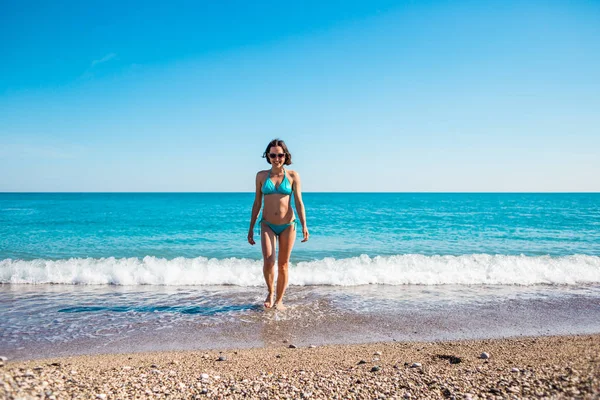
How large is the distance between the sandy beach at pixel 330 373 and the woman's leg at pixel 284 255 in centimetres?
155

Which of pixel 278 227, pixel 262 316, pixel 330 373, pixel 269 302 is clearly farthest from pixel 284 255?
pixel 330 373

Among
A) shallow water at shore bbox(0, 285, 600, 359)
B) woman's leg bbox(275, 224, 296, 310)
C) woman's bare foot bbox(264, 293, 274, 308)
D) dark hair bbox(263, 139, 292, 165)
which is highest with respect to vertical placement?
dark hair bbox(263, 139, 292, 165)

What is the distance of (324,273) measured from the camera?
8.95 m

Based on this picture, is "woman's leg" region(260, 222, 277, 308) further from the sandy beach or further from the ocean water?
the sandy beach

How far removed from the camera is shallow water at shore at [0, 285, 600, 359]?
5074mm

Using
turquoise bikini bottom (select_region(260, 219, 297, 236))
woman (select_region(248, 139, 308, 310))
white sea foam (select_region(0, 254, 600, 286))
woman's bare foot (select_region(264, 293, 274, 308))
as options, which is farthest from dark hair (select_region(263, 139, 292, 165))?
white sea foam (select_region(0, 254, 600, 286))

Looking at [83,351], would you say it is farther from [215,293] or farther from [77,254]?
[77,254]

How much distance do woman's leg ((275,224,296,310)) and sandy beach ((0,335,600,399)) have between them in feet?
5.08

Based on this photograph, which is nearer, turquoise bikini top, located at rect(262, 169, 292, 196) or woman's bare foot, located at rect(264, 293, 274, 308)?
turquoise bikini top, located at rect(262, 169, 292, 196)

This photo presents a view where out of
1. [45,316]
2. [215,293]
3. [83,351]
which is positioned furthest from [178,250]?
[83,351]

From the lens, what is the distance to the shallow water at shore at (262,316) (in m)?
5.07

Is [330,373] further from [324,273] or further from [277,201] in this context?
[324,273]

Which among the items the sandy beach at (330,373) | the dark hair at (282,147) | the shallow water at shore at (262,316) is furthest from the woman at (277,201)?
the sandy beach at (330,373)

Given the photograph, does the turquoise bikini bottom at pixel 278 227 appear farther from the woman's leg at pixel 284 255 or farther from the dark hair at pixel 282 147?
the dark hair at pixel 282 147
